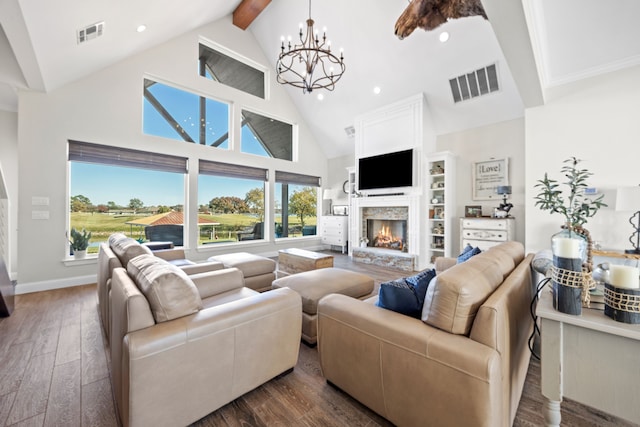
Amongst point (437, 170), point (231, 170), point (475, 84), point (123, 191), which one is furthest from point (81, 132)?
point (475, 84)

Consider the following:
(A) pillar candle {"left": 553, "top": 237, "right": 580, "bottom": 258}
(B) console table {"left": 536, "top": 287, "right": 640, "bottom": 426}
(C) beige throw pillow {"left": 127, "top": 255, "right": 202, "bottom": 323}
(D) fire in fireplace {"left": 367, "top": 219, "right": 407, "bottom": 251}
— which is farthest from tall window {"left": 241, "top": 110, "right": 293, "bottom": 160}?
(B) console table {"left": 536, "top": 287, "right": 640, "bottom": 426}

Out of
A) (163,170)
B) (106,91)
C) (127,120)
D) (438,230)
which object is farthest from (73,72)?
(438,230)

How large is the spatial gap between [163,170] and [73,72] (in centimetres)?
172

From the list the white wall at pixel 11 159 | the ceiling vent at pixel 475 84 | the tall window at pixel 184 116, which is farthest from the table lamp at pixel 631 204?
the white wall at pixel 11 159

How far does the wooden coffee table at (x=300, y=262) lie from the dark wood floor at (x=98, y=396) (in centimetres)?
152

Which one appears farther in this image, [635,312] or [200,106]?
[200,106]

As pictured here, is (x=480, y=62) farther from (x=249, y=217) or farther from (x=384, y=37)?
(x=249, y=217)

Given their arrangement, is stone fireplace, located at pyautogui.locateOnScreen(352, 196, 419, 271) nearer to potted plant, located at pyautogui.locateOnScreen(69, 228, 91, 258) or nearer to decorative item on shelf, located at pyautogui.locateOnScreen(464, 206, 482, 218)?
decorative item on shelf, located at pyautogui.locateOnScreen(464, 206, 482, 218)

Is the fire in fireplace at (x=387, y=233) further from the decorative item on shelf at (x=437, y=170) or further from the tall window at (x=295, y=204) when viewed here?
the tall window at (x=295, y=204)

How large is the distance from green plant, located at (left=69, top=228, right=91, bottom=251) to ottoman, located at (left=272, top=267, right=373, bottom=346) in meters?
3.38

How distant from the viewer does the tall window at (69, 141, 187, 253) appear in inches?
157

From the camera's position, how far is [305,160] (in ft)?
23.0

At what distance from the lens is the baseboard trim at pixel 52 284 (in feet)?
11.3

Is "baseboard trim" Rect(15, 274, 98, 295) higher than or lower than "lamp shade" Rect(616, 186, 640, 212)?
lower
